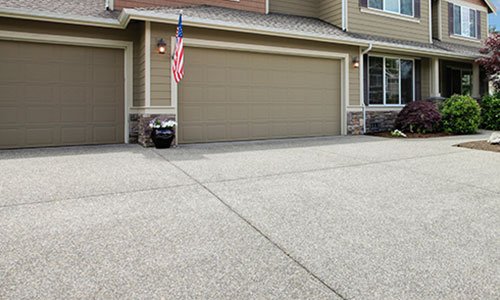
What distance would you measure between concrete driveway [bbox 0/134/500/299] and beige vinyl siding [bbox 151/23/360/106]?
274cm

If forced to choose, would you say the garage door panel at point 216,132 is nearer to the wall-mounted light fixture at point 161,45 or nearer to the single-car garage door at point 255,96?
the single-car garage door at point 255,96

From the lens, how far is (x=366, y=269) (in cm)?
232

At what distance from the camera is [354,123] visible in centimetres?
1065

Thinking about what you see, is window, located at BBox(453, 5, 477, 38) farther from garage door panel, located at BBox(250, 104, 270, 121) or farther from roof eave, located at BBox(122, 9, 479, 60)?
garage door panel, located at BBox(250, 104, 270, 121)

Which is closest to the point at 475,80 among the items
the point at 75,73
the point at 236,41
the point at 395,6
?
the point at 395,6

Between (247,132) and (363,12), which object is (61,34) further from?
(363,12)

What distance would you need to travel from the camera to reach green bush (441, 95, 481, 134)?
10672mm

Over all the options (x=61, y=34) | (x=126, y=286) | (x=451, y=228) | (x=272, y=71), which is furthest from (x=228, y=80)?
(x=126, y=286)

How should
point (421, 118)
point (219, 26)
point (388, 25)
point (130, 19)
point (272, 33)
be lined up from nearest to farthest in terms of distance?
point (130, 19), point (219, 26), point (272, 33), point (421, 118), point (388, 25)

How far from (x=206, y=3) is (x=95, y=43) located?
352 centimetres

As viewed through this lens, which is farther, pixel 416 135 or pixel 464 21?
pixel 464 21

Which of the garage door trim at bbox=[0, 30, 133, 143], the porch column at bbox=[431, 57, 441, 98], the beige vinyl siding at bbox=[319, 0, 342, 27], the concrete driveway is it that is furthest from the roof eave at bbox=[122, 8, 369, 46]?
the porch column at bbox=[431, 57, 441, 98]

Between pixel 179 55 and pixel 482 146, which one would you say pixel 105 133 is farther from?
pixel 482 146

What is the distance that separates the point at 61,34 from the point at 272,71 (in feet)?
16.9
